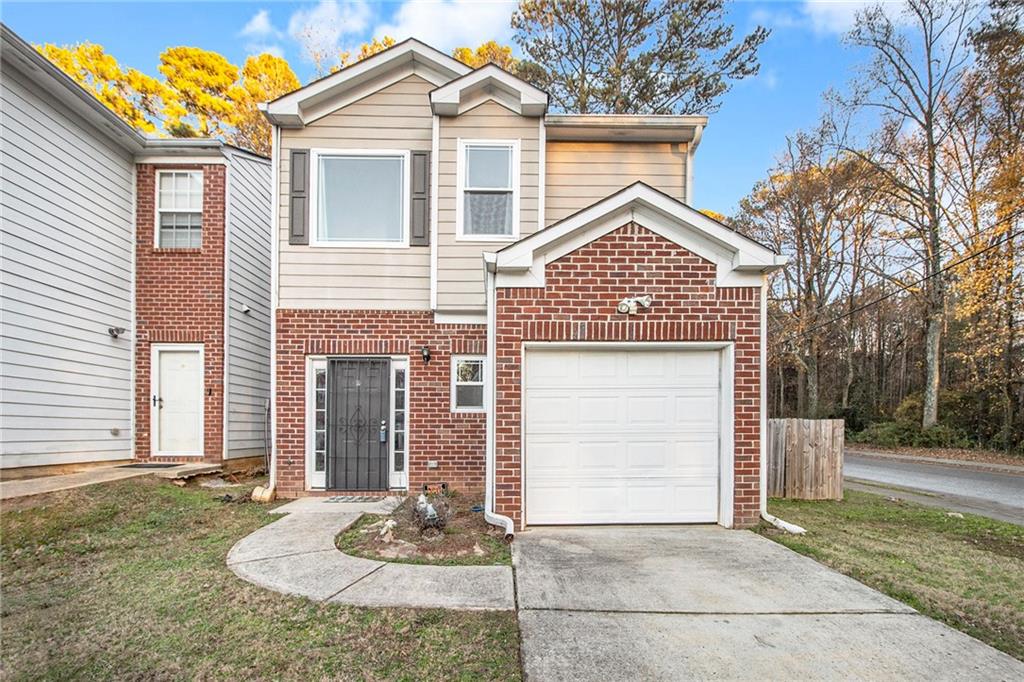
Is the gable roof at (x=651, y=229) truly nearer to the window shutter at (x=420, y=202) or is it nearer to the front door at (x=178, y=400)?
the window shutter at (x=420, y=202)

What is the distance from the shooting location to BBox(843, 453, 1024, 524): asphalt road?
827 centimetres

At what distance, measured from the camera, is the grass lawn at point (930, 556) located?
369cm

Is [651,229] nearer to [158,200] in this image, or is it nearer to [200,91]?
[158,200]

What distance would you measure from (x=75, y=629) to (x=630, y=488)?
5.02 metres

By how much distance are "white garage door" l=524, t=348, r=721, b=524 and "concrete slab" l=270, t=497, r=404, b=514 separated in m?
2.11

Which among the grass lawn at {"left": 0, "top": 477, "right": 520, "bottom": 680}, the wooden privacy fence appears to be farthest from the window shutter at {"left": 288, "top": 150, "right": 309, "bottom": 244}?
the wooden privacy fence

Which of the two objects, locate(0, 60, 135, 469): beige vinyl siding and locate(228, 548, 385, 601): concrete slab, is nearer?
locate(228, 548, 385, 601): concrete slab

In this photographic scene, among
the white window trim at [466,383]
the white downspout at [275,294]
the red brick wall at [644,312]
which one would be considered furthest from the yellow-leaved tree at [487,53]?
the red brick wall at [644,312]

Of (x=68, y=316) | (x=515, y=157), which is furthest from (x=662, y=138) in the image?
(x=68, y=316)

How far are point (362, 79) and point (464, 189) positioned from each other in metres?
2.35

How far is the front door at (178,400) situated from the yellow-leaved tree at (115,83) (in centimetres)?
1289

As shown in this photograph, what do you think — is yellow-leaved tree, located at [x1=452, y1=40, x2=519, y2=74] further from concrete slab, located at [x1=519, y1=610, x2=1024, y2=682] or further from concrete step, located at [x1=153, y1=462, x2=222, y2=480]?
concrete slab, located at [x1=519, y1=610, x2=1024, y2=682]

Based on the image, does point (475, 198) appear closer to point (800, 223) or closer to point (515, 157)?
point (515, 157)

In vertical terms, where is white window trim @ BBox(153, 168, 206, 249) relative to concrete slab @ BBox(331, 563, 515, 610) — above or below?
above
